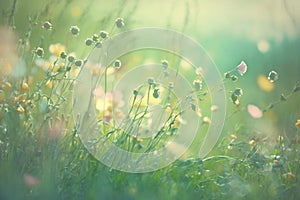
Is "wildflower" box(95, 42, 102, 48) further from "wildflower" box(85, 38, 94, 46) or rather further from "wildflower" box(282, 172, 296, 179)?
"wildflower" box(282, 172, 296, 179)

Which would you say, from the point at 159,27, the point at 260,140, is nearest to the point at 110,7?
the point at 159,27

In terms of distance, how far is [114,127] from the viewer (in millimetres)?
2740

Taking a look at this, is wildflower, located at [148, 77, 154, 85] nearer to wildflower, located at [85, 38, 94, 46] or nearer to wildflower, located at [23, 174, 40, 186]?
wildflower, located at [85, 38, 94, 46]

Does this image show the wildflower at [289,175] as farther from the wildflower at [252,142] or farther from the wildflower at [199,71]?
the wildflower at [199,71]

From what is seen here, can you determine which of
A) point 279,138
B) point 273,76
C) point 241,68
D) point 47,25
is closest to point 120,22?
point 47,25

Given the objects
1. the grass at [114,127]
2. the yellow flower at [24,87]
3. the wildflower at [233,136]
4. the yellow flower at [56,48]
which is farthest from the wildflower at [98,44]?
the wildflower at [233,136]

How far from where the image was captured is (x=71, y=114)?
8.92 feet

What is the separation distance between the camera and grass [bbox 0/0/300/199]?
2.67 m

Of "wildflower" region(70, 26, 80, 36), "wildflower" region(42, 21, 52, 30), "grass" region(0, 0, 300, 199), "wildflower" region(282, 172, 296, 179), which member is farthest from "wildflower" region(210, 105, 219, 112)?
"wildflower" region(42, 21, 52, 30)

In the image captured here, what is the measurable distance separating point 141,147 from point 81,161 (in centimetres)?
24

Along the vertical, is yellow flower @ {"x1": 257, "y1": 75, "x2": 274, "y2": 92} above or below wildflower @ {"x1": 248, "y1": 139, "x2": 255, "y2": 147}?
above

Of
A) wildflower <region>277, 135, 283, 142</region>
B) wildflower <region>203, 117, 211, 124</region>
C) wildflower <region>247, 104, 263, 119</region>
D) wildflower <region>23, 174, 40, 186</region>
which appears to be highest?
wildflower <region>247, 104, 263, 119</region>

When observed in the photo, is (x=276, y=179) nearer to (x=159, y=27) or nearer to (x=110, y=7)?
(x=159, y=27)

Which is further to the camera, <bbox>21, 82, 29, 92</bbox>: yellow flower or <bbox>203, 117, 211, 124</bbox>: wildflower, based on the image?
<bbox>203, 117, 211, 124</bbox>: wildflower
